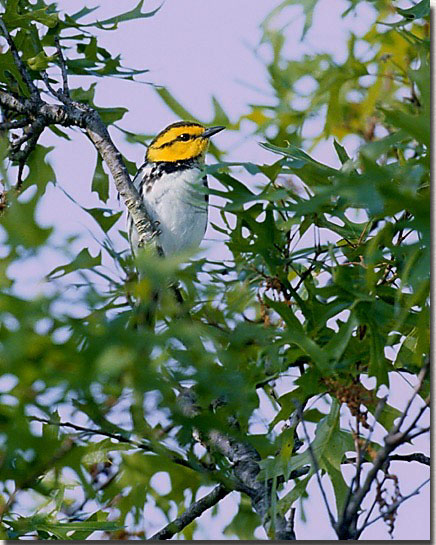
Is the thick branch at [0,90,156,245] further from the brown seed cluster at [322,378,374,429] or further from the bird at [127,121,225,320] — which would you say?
the brown seed cluster at [322,378,374,429]

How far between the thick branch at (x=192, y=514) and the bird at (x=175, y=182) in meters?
0.60

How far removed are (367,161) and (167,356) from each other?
28 cm

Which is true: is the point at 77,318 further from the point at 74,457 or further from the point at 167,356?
the point at 74,457

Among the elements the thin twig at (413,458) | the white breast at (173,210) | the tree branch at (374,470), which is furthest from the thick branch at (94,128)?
the tree branch at (374,470)

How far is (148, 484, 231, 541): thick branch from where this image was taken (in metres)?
1.59

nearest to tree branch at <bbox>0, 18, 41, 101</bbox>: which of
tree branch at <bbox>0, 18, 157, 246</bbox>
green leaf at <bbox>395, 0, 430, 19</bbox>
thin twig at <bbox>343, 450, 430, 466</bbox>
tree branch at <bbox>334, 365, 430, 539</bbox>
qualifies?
tree branch at <bbox>0, 18, 157, 246</bbox>

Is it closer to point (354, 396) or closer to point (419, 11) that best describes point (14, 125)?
point (419, 11)

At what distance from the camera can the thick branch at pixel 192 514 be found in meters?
1.59

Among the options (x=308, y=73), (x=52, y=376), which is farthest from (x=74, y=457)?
(x=308, y=73)

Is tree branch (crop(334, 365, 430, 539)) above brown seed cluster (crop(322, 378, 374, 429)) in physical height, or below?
below

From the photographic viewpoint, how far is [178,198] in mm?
2148

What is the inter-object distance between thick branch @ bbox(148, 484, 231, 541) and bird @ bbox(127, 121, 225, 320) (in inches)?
23.8

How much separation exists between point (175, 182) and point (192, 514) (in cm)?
79

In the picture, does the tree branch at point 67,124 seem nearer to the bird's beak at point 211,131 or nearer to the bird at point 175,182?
the bird at point 175,182
